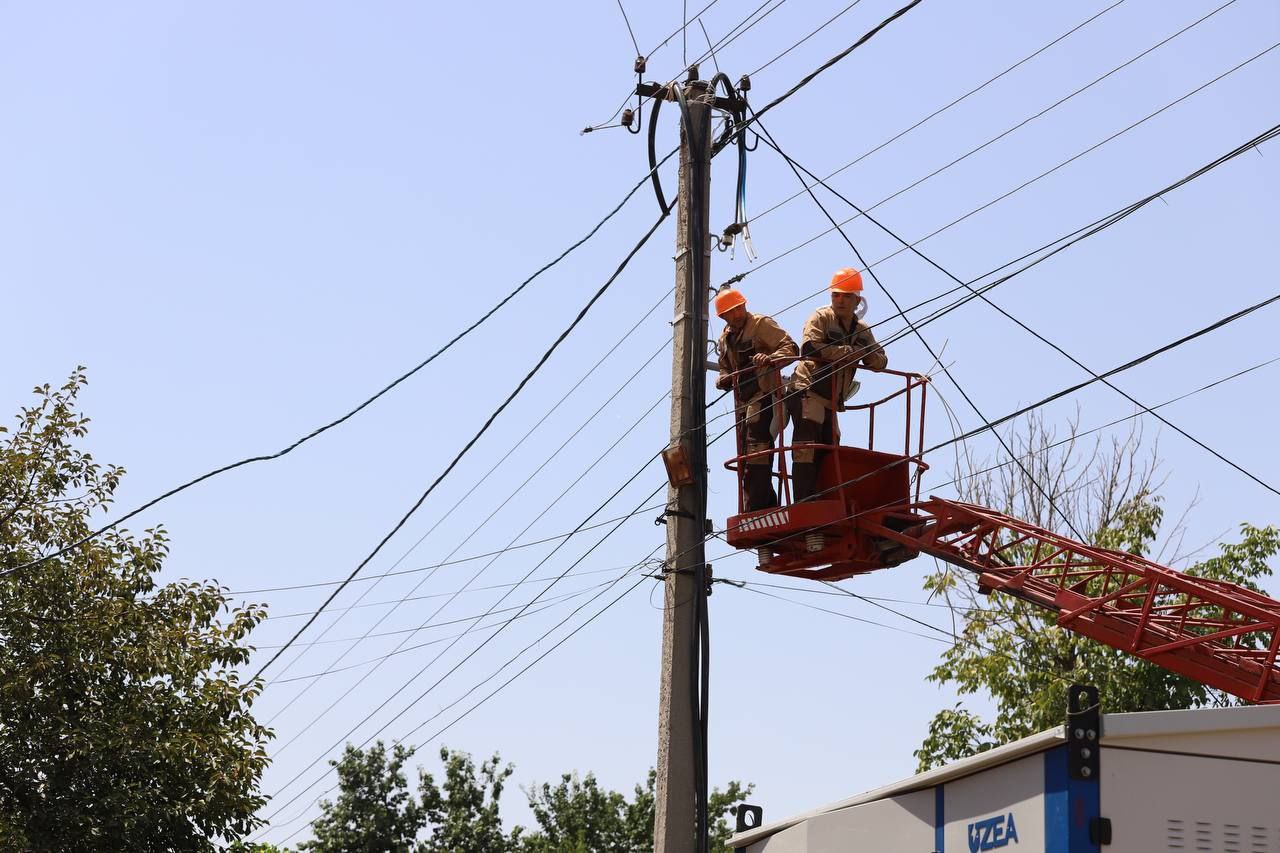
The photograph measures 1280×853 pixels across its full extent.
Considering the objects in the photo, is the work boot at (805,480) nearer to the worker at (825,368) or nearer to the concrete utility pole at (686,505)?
the worker at (825,368)

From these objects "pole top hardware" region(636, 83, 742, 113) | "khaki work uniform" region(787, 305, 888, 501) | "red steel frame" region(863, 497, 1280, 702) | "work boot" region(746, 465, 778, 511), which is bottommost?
"red steel frame" region(863, 497, 1280, 702)

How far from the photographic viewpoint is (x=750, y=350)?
12.8m

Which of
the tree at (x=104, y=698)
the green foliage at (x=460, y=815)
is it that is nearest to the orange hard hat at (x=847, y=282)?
the tree at (x=104, y=698)

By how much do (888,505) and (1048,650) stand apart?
8.60 m

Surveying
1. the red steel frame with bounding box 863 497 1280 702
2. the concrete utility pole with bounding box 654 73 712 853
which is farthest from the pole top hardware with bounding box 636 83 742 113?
the red steel frame with bounding box 863 497 1280 702

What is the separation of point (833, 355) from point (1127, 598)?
9.08 feet

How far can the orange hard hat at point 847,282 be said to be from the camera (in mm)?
12648

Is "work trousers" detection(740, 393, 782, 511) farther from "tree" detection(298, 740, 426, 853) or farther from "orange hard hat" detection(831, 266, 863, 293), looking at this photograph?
"tree" detection(298, 740, 426, 853)

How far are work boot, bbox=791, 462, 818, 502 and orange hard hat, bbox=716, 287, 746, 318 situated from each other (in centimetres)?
132

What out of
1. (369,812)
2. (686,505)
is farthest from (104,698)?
(369,812)

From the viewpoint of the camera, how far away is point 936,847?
6.90 metres

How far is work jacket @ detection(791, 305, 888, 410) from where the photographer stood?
12.5 meters

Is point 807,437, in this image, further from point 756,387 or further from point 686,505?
point 686,505

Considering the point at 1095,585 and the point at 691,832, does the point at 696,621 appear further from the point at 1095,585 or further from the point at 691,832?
the point at 1095,585
